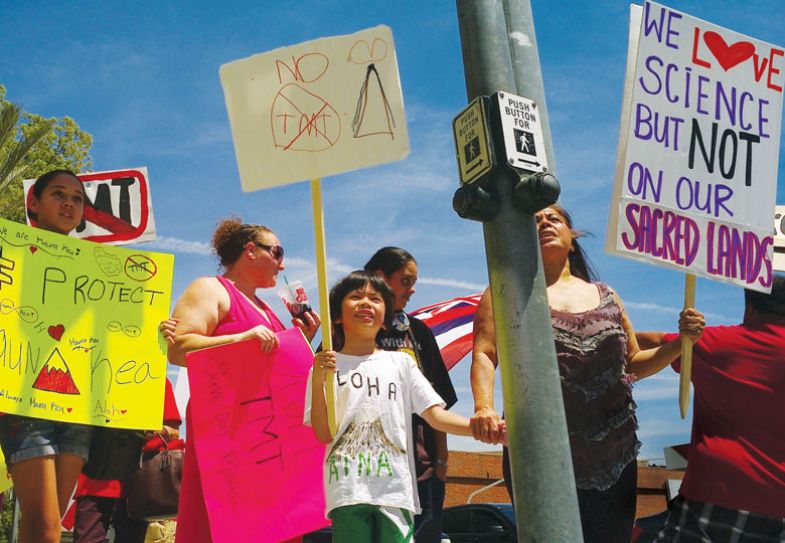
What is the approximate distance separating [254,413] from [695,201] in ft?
6.67

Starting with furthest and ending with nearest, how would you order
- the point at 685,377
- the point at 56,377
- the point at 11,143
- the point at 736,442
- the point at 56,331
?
the point at 11,143 < the point at 56,331 < the point at 56,377 < the point at 736,442 < the point at 685,377

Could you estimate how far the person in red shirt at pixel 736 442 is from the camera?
11.6ft

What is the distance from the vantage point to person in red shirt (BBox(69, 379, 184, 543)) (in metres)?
5.07

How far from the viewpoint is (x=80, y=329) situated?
190 inches

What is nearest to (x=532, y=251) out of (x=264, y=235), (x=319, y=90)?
(x=319, y=90)

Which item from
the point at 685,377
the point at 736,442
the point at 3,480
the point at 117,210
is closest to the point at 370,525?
the point at 685,377

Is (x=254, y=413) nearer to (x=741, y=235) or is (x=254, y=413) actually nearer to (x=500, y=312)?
(x=500, y=312)

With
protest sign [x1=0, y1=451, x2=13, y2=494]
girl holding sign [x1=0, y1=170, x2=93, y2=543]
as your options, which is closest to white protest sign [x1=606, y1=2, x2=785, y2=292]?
girl holding sign [x1=0, y1=170, x2=93, y2=543]

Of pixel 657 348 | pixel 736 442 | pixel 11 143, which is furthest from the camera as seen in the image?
pixel 11 143

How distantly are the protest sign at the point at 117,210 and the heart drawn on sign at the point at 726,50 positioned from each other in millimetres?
3438

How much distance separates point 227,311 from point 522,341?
1.59 metres

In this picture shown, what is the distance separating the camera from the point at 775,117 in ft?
13.9

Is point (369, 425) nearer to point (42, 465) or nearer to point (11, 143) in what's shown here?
point (42, 465)

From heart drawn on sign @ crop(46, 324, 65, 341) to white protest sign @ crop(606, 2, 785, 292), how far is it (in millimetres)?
2697
